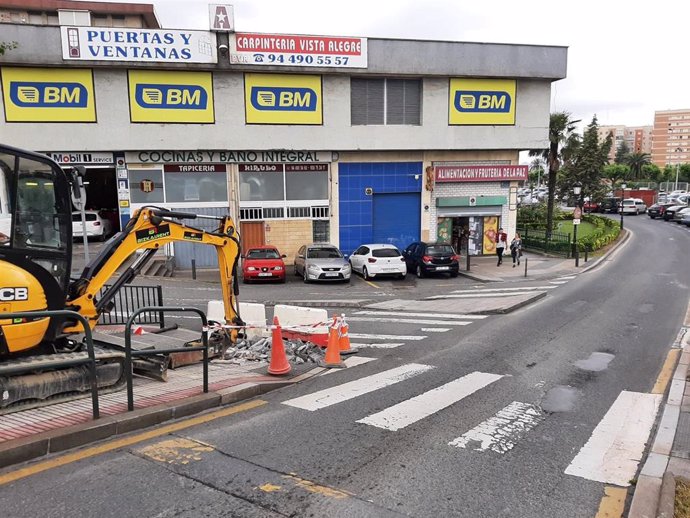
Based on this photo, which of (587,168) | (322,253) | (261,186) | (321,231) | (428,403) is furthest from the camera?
(587,168)

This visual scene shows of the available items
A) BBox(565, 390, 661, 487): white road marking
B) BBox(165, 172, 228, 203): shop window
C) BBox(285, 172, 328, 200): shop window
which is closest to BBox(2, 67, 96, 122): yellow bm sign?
BBox(165, 172, 228, 203): shop window

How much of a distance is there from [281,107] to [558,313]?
17227 millimetres

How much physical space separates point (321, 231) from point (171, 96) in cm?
1001

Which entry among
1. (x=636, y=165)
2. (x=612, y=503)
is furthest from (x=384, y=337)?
(x=636, y=165)

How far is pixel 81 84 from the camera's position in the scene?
23.8 meters

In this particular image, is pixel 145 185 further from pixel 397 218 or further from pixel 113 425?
pixel 113 425

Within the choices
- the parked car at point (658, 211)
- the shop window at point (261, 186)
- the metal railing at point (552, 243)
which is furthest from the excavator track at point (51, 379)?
the parked car at point (658, 211)

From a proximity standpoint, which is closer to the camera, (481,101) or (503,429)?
(503,429)

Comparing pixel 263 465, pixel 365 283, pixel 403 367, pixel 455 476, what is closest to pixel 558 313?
pixel 403 367

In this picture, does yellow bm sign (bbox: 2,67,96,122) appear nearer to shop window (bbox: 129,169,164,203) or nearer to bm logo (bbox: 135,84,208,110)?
bm logo (bbox: 135,84,208,110)

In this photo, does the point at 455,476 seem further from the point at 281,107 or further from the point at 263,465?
the point at 281,107

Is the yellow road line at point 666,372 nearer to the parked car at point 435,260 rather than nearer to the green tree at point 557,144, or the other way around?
the parked car at point 435,260

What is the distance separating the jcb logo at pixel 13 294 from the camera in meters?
5.86

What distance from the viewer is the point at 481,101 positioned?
1108 inches
